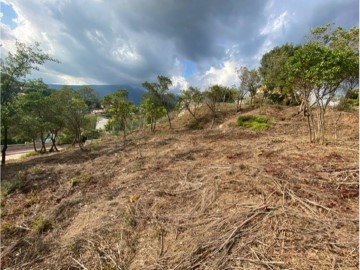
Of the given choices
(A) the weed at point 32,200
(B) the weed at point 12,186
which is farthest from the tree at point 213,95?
(A) the weed at point 32,200

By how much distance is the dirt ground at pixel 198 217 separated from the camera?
261cm

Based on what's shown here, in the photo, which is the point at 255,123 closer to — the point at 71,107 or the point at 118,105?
the point at 118,105

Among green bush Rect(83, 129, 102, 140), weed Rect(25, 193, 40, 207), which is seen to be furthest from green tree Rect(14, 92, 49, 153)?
green bush Rect(83, 129, 102, 140)

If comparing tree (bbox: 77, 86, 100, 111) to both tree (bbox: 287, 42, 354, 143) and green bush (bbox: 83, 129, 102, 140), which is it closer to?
green bush (bbox: 83, 129, 102, 140)

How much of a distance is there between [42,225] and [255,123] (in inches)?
474

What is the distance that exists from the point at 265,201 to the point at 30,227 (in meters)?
4.40

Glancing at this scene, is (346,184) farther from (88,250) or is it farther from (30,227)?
(30,227)

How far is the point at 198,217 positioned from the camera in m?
3.45

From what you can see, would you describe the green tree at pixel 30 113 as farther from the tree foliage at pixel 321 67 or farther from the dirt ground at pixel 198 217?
the tree foliage at pixel 321 67

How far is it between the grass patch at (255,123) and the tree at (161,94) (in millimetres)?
8232

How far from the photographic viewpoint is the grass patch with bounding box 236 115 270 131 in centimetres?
1210

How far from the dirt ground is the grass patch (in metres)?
6.01

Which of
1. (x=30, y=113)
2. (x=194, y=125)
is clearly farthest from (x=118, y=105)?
(x=194, y=125)

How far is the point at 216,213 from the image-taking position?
3451 mm
